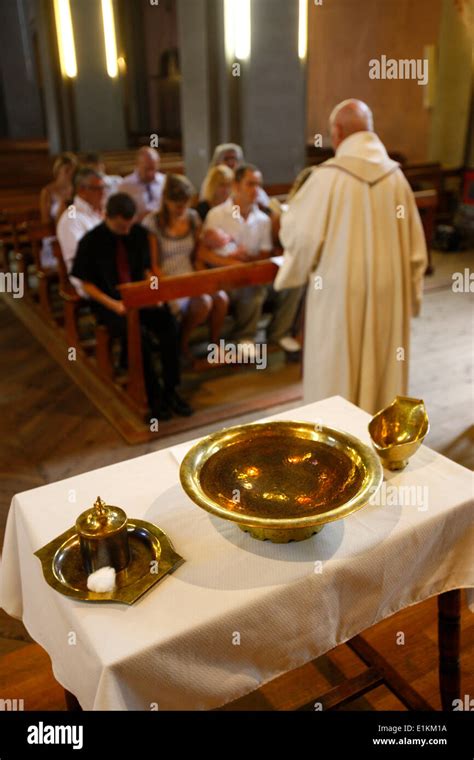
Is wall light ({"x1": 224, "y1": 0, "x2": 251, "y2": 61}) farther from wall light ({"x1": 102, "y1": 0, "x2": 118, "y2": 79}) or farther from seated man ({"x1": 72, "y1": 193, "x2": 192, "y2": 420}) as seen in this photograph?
wall light ({"x1": 102, "y1": 0, "x2": 118, "y2": 79})

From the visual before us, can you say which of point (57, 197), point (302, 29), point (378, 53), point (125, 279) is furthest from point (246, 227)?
point (378, 53)

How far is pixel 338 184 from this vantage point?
3480 millimetres

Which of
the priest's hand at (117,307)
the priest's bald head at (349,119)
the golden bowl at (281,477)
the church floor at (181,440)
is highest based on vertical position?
the priest's bald head at (349,119)

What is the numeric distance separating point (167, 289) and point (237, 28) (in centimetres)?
404

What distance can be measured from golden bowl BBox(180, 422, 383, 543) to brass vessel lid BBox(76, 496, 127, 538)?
0.57ft

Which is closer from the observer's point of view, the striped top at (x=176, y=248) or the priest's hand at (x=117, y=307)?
the priest's hand at (x=117, y=307)

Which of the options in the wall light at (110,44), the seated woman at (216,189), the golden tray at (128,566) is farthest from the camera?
the wall light at (110,44)

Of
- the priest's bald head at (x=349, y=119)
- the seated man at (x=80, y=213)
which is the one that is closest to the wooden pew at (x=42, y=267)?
the seated man at (x=80, y=213)

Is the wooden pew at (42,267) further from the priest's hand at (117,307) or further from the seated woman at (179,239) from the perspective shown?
the priest's hand at (117,307)

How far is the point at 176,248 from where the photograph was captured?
4.72 metres

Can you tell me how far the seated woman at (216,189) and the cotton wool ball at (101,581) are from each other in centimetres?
424

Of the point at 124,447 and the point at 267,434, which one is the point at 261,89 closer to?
the point at 124,447

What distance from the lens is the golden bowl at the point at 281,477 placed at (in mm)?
1554

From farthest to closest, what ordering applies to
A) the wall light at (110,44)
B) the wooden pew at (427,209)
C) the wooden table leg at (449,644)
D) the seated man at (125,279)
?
the wall light at (110,44), the wooden pew at (427,209), the seated man at (125,279), the wooden table leg at (449,644)
